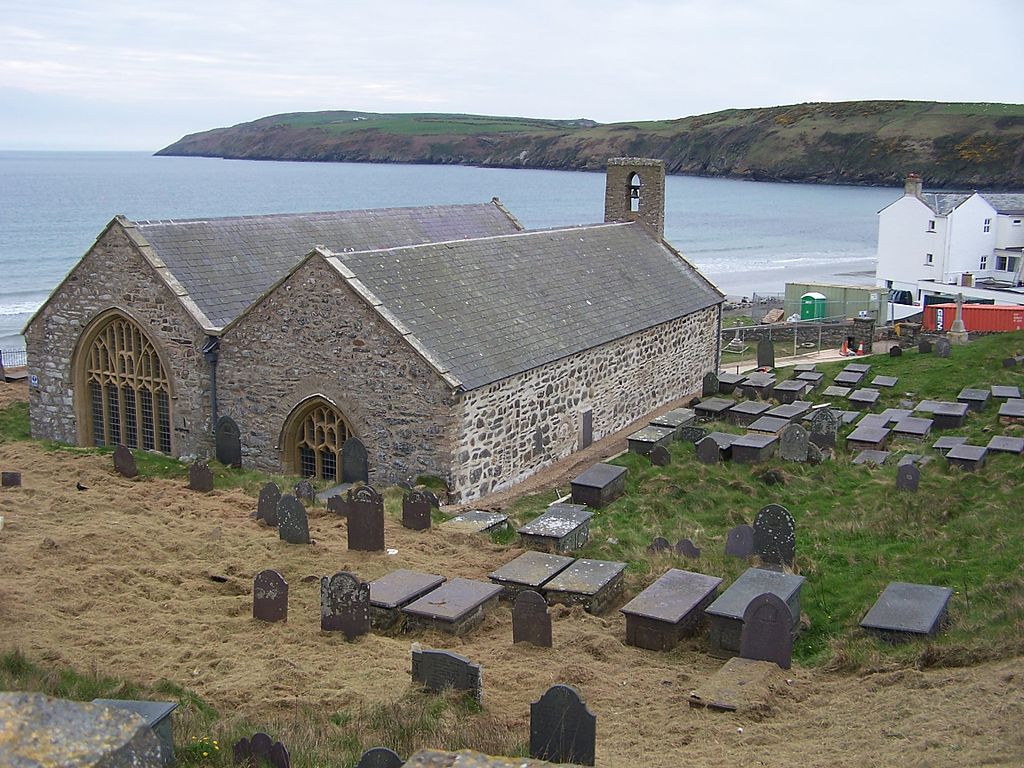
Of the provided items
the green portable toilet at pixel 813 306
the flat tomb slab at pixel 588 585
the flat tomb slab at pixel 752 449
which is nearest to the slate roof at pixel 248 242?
the flat tomb slab at pixel 752 449

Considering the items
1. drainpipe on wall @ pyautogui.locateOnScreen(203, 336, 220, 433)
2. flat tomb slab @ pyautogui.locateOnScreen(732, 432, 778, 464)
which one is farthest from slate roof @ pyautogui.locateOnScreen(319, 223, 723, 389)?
flat tomb slab @ pyautogui.locateOnScreen(732, 432, 778, 464)

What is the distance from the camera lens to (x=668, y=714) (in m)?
10.3

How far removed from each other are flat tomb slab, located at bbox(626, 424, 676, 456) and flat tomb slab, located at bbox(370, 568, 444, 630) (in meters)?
9.91

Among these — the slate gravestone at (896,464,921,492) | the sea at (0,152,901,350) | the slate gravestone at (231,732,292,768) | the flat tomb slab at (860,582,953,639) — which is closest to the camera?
the slate gravestone at (231,732,292,768)

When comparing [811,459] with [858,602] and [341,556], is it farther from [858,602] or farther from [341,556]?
[341,556]

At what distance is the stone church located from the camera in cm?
2036

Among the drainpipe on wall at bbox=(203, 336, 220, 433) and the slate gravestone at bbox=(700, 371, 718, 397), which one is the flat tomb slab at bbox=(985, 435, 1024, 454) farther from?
the drainpipe on wall at bbox=(203, 336, 220, 433)

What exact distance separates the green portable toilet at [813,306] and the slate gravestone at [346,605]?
3848 cm

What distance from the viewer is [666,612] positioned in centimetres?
1255

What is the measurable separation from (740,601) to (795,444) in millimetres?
10359

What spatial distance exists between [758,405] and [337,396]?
11838 millimetres

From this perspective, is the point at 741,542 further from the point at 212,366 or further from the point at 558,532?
the point at 212,366

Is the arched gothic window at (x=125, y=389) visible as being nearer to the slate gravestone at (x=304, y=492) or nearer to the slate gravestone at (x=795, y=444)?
the slate gravestone at (x=304, y=492)

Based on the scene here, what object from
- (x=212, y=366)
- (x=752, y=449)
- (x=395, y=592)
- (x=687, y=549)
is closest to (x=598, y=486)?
(x=687, y=549)
